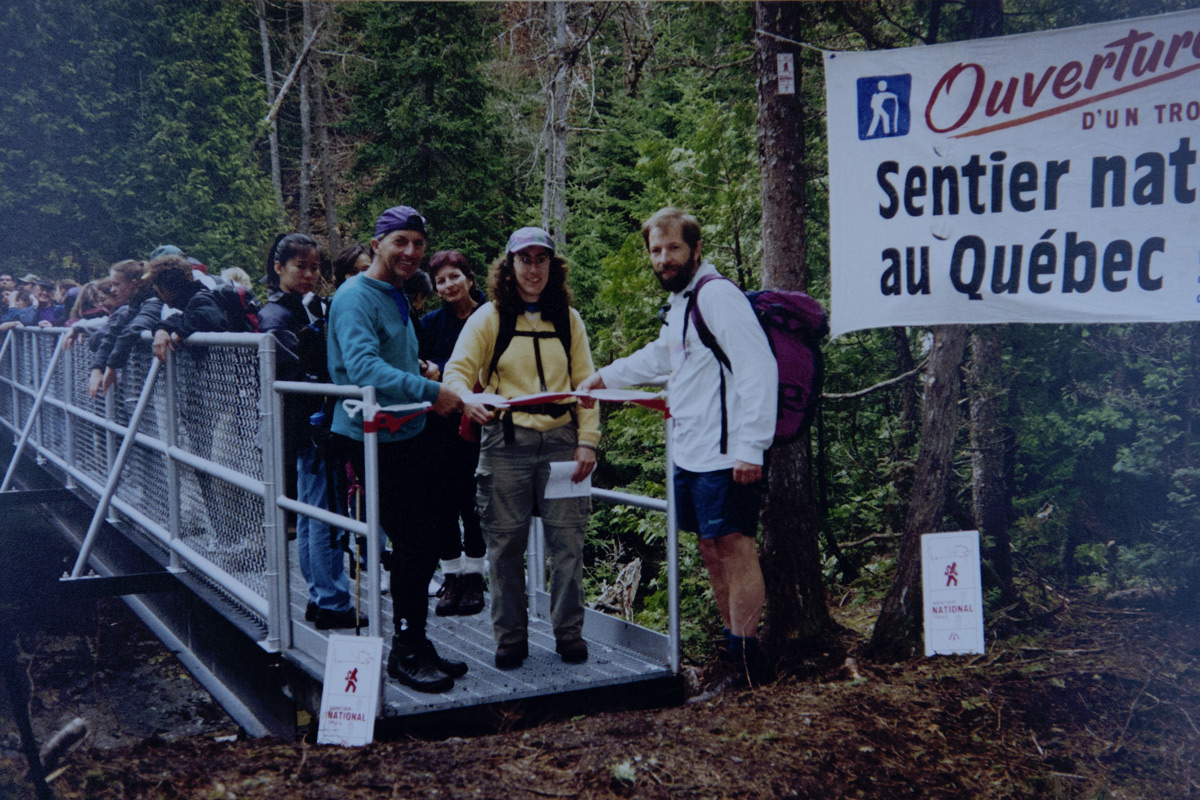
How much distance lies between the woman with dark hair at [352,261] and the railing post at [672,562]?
199cm

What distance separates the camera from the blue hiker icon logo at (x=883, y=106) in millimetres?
4344

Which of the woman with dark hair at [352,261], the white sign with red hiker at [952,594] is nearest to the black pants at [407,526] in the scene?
the woman with dark hair at [352,261]

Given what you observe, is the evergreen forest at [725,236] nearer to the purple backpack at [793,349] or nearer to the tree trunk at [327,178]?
the purple backpack at [793,349]

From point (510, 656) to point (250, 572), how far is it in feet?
4.67

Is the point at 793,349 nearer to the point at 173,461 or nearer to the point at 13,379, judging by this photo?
the point at 173,461

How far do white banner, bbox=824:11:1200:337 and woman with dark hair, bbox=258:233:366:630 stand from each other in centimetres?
246

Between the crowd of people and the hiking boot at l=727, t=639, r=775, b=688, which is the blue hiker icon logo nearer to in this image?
the crowd of people

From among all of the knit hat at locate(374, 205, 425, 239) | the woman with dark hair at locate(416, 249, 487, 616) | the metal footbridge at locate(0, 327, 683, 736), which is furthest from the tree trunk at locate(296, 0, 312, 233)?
the knit hat at locate(374, 205, 425, 239)

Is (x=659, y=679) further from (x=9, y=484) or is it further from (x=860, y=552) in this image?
(x=9, y=484)

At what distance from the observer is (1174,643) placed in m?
4.60

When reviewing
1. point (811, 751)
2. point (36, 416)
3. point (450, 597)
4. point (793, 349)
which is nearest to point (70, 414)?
point (36, 416)

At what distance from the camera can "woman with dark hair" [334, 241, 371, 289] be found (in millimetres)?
5145

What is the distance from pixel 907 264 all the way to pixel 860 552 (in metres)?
3.22

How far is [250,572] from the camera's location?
15.5 feet
